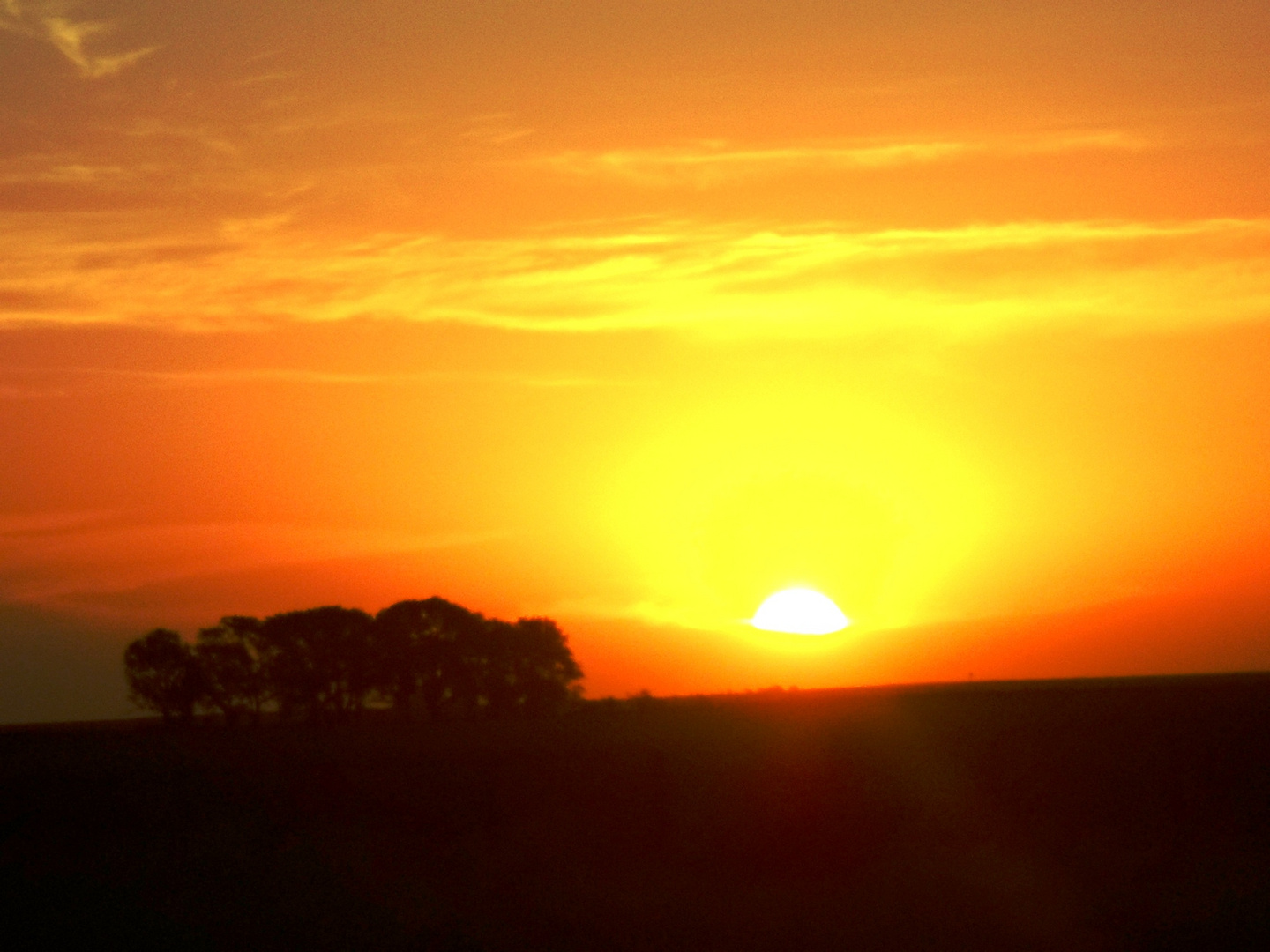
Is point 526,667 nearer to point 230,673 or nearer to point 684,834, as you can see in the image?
point 230,673

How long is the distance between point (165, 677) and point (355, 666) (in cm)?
1109

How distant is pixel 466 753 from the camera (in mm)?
44656

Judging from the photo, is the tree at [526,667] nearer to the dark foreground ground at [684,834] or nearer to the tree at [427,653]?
the tree at [427,653]

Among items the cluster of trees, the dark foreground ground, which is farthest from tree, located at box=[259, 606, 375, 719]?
the dark foreground ground

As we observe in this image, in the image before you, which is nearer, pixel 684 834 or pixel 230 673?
pixel 684 834

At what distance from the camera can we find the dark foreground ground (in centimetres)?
2603

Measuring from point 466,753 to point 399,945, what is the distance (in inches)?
770

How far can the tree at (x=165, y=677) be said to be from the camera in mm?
84500

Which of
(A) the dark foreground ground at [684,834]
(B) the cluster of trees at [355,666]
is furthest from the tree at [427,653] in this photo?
(A) the dark foreground ground at [684,834]

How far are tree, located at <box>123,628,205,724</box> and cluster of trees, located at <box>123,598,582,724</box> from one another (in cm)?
5

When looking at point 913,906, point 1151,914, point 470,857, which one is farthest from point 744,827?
point 1151,914

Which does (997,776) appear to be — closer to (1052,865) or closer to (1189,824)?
(1189,824)

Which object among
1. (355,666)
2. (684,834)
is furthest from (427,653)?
(684,834)

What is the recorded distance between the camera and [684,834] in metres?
→ 35.7
